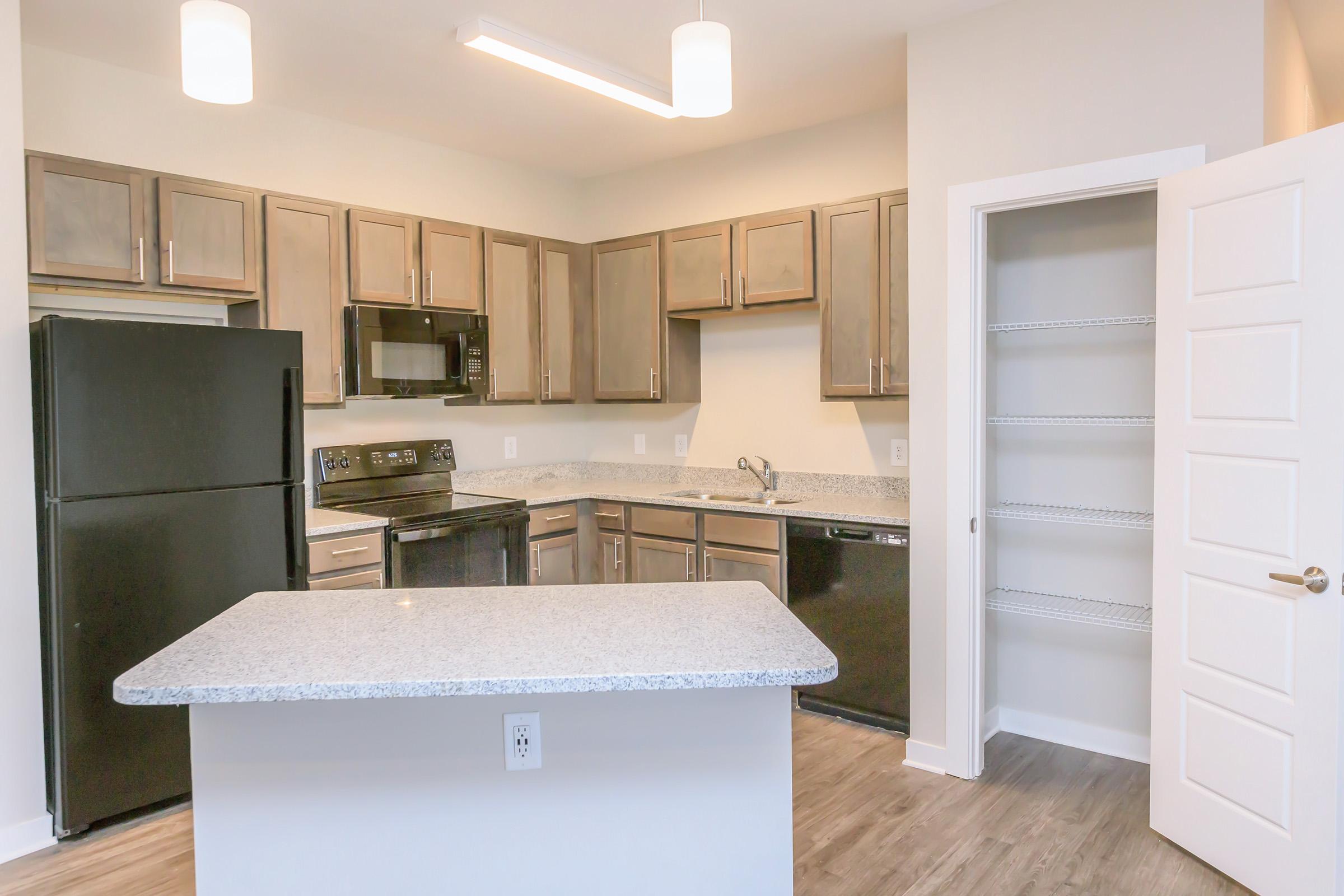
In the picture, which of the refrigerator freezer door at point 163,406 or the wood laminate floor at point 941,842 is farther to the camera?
the refrigerator freezer door at point 163,406

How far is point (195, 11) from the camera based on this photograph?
1560 mm

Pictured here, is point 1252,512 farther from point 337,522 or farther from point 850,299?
point 337,522

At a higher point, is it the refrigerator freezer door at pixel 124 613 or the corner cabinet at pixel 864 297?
the corner cabinet at pixel 864 297

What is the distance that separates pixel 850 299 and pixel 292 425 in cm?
229

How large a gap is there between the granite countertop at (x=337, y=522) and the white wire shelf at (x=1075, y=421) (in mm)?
2400

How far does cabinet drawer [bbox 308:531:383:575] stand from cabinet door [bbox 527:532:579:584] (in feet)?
2.76

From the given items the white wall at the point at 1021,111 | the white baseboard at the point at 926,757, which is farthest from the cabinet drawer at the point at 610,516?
the white baseboard at the point at 926,757

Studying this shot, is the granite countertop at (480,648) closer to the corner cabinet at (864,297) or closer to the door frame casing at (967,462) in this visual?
the door frame casing at (967,462)

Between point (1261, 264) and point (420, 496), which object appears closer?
point (1261, 264)

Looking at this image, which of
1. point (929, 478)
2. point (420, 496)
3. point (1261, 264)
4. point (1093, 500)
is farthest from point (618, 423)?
point (1261, 264)

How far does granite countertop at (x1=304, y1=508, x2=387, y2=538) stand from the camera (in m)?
3.29

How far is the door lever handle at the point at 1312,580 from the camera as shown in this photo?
2.14 meters

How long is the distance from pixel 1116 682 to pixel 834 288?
1.91m

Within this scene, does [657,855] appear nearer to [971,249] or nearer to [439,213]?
[971,249]
